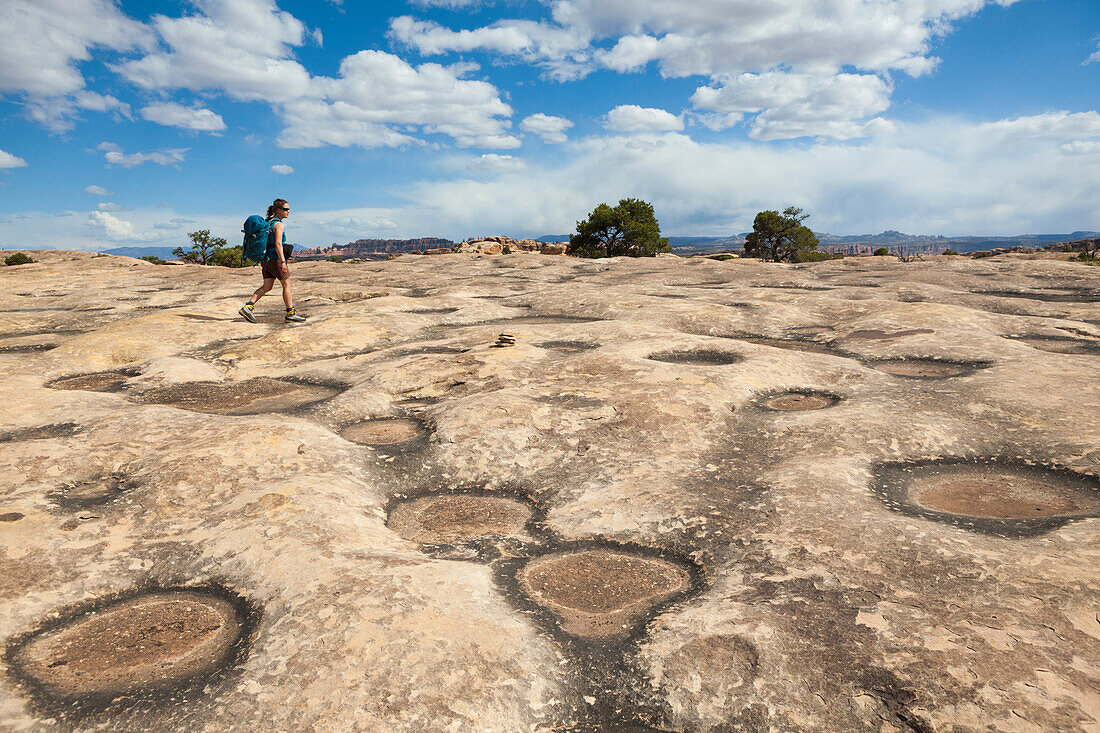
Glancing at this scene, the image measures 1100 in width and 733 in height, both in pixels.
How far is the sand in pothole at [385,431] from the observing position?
8078 mm

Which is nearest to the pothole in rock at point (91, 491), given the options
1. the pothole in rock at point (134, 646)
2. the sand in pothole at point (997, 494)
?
the pothole in rock at point (134, 646)

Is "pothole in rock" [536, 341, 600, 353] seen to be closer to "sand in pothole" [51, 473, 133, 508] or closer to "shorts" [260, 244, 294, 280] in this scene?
"shorts" [260, 244, 294, 280]

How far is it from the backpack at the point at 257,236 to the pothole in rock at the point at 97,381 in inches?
167

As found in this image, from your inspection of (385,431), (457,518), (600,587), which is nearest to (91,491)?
(385,431)

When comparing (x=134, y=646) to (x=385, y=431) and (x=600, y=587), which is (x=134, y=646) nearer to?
(x=600, y=587)

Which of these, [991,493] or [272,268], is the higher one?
[272,268]

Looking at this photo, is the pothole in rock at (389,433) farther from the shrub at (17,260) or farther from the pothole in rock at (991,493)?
the shrub at (17,260)

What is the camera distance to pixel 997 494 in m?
6.03

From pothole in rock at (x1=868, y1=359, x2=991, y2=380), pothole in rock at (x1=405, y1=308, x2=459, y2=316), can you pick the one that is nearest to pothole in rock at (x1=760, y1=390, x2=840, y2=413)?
pothole in rock at (x1=868, y1=359, x2=991, y2=380)

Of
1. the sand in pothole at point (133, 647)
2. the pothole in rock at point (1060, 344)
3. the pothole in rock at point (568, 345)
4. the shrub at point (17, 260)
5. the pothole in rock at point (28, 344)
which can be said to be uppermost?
the shrub at point (17, 260)

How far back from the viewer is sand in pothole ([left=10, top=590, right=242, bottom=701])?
149 inches

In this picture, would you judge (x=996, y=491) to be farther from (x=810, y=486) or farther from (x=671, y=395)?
(x=671, y=395)

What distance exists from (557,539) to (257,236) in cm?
1231

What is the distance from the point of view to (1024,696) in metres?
3.17
